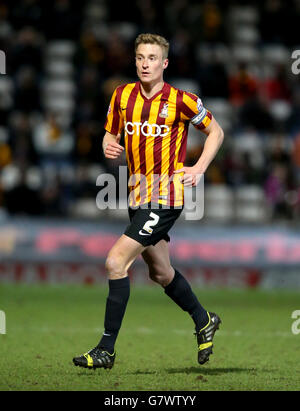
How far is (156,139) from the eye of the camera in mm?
6535

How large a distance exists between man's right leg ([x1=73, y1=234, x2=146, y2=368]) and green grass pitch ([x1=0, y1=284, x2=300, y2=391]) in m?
0.11

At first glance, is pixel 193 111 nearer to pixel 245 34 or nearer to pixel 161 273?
pixel 161 273

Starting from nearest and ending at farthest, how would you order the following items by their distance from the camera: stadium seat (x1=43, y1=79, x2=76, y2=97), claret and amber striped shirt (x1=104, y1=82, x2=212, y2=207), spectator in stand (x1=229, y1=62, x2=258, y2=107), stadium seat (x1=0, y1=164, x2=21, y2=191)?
1. claret and amber striped shirt (x1=104, y1=82, x2=212, y2=207)
2. stadium seat (x1=0, y1=164, x2=21, y2=191)
3. spectator in stand (x1=229, y1=62, x2=258, y2=107)
4. stadium seat (x1=43, y1=79, x2=76, y2=97)

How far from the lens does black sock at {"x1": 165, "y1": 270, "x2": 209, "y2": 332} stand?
6.83 metres

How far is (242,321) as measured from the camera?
10023 mm

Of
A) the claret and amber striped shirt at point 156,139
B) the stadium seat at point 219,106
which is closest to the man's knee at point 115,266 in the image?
the claret and amber striped shirt at point 156,139

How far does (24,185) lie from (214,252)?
3.12m

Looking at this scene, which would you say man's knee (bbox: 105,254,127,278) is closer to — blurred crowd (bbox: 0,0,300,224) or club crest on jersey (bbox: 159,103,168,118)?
club crest on jersey (bbox: 159,103,168,118)

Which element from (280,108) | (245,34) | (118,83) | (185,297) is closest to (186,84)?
(118,83)

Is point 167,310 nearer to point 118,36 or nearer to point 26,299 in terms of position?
point 26,299

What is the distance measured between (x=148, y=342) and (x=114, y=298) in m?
1.99

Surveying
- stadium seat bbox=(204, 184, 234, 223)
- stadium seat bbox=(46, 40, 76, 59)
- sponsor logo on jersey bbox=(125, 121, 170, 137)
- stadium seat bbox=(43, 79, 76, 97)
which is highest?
stadium seat bbox=(46, 40, 76, 59)

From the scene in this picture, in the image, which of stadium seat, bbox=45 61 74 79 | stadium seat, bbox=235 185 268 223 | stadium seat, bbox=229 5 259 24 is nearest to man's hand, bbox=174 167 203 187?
stadium seat, bbox=235 185 268 223
